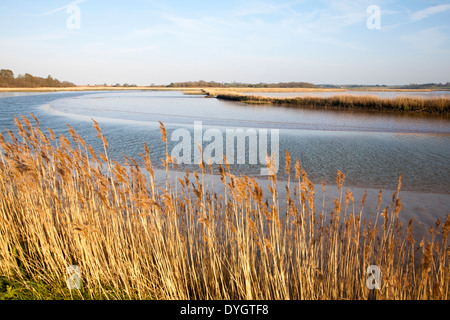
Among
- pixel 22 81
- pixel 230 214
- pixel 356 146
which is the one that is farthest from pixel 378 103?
pixel 22 81

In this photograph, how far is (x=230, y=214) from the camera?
16.0 feet

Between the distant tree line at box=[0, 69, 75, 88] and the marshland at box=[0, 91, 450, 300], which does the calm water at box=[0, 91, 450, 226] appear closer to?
the marshland at box=[0, 91, 450, 300]

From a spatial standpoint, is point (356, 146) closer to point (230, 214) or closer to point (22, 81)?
point (230, 214)

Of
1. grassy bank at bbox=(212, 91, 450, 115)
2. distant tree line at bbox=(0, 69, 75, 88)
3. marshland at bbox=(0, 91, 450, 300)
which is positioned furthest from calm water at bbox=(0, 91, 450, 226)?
distant tree line at bbox=(0, 69, 75, 88)

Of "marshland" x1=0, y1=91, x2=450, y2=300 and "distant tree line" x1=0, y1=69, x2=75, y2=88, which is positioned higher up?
"distant tree line" x1=0, y1=69, x2=75, y2=88

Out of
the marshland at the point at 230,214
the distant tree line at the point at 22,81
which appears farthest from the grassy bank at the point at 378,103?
the distant tree line at the point at 22,81

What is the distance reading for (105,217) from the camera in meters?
4.26

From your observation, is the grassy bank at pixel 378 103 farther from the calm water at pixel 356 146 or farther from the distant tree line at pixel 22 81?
the distant tree line at pixel 22 81

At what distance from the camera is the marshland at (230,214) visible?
10.9 ft

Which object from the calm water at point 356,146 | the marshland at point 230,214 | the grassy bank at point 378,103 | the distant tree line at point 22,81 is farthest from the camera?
the distant tree line at point 22,81

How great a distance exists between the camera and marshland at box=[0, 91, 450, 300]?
A: 10.9 feet

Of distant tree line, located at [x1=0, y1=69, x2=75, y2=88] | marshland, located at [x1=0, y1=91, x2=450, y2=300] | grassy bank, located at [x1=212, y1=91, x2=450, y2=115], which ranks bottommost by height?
marshland, located at [x1=0, y1=91, x2=450, y2=300]

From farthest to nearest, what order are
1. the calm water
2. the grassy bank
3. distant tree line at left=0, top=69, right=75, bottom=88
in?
distant tree line at left=0, top=69, right=75, bottom=88 < the grassy bank < the calm water
